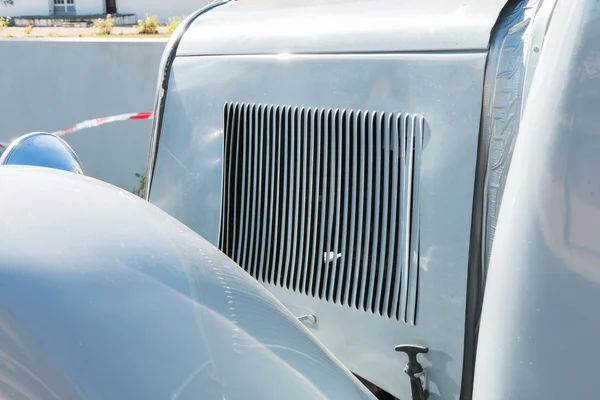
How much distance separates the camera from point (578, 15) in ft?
3.53

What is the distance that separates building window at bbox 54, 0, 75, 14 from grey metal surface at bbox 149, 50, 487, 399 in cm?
3069

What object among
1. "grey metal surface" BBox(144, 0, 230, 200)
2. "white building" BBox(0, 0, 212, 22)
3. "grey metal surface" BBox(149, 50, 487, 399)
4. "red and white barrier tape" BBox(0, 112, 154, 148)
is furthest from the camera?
"white building" BBox(0, 0, 212, 22)

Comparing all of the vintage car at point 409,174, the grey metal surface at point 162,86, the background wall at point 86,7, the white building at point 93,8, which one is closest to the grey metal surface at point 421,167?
the vintage car at point 409,174

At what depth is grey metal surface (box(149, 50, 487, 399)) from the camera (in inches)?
62.6

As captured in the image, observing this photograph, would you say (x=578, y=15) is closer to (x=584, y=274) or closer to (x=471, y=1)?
(x=584, y=274)

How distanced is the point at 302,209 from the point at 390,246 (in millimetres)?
331

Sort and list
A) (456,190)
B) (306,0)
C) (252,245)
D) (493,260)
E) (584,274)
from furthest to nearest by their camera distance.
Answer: (306,0), (252,245), (456,190), (493,260), (584,274)

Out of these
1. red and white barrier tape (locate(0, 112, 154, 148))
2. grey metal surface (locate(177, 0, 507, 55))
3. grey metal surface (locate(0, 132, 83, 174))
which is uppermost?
grey metal surface (locate(177, 0, 507, 55))

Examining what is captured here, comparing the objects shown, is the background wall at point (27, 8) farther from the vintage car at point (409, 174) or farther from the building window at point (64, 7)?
the vintage car at point (409, 174)

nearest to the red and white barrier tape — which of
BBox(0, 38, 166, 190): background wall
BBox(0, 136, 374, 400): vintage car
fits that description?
BBox(0, 38, 166, 190): background wall

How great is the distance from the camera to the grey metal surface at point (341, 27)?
1.65 metres

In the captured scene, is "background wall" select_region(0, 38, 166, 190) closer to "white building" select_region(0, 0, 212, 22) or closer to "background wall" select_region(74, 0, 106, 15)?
"white building" select_region(0, 0, 212, 22)

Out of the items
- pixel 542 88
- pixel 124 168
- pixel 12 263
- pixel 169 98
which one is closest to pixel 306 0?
pixel 169 98

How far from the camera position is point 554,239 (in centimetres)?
103
